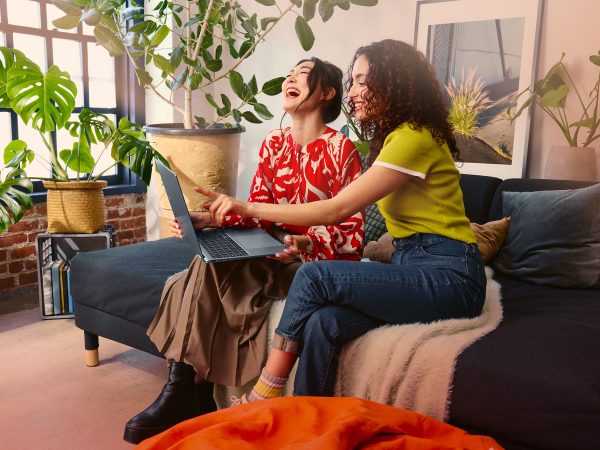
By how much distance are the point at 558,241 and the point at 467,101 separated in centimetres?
119

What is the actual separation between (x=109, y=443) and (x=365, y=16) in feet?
9.02

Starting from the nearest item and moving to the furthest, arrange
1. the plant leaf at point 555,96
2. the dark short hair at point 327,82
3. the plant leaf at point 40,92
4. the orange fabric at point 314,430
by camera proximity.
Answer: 1. the orange fabric at point 314,430
2. the dark short hair at point 327,82
3. the plant leaf at point 555,96
4. the plant leaf at point 40,92

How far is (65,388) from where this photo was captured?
231 centimetres

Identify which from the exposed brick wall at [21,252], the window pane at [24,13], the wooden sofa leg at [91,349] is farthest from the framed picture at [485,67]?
the exposed brick wall at [21,252]

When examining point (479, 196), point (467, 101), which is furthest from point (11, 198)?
point (467, 101)

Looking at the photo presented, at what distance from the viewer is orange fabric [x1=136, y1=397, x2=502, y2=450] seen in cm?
114

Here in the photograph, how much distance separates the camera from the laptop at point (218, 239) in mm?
1632

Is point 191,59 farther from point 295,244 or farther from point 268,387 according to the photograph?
point 268,387

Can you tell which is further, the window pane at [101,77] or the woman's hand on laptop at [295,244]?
the window pane at [101,77]

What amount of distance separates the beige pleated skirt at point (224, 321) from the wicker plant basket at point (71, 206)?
4.60 ft

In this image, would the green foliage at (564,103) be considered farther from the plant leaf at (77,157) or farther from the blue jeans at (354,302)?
the plant leaf at (77,157)

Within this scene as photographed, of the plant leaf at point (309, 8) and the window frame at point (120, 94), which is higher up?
the plant leaf at point (309, 8)

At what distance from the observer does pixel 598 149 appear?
2.83 m

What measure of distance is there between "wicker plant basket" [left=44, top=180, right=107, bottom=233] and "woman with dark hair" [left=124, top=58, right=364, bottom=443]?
1.24 m
